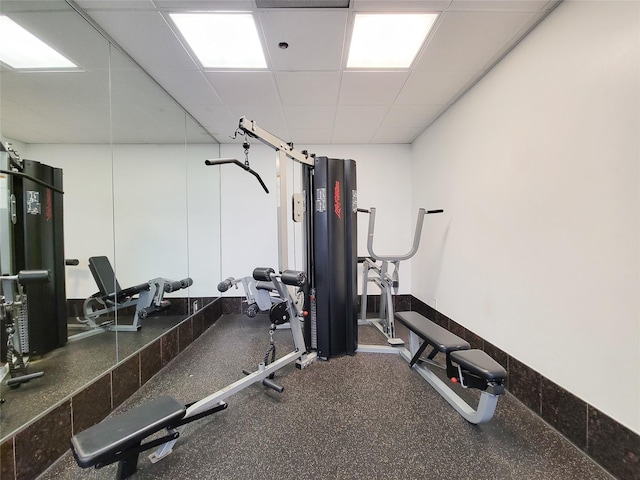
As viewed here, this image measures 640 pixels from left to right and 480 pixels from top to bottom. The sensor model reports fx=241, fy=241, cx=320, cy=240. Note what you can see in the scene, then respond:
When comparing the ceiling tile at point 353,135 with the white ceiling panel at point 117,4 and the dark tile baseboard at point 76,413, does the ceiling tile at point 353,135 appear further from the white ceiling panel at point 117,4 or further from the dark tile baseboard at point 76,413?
the dark tile baseboard at point 76,413

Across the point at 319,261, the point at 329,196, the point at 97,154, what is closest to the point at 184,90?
the point at 97,154

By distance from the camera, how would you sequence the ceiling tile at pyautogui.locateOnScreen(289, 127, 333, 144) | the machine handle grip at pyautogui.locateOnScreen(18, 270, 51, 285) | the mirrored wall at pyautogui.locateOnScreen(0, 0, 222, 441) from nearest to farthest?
the machine handle grip at pyautogui.locateOnScreen(18, 270, 51, 285), the mirrored wall at pyautogui.locateOnScreen(0, 0, 222, 441), the ceiling tile at pyautogui.locateOnScreen(289, 127, 333, 144)

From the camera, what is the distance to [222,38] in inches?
74.5

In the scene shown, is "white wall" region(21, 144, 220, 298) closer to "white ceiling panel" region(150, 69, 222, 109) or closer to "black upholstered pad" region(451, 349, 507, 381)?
"white ceiling panel" region(150, 69, 222, 109)

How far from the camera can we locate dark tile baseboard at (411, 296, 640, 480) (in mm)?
1268

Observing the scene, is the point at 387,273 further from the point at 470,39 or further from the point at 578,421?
the point at 470,39

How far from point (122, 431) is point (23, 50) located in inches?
104

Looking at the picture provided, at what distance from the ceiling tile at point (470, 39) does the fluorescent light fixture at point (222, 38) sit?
142 cm

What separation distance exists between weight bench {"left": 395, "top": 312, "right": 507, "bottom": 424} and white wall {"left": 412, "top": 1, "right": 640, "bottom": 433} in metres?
0.51

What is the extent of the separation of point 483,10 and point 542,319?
7.26 ft

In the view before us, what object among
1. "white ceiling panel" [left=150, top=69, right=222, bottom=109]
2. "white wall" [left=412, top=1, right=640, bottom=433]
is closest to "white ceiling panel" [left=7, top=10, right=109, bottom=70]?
"white ceiling panel" [left=150, top=69, right=222, bottom=109]

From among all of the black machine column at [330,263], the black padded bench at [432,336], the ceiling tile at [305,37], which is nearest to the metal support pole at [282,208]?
the black machine column at [330,263]

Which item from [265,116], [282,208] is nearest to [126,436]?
[282,208]

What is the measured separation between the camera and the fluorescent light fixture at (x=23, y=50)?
1.59 meters
